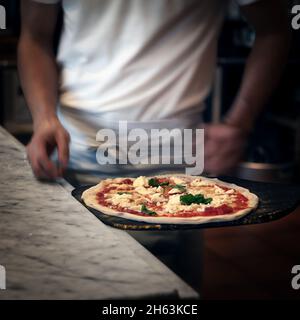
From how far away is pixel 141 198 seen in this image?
45.5 inches

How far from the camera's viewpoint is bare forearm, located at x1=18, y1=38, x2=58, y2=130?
4.29 feet

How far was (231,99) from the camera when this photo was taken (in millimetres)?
3396

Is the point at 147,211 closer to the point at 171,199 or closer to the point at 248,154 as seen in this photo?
the point at 171,199

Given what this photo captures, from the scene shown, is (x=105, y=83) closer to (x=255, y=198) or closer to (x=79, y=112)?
(x=79, y=112)

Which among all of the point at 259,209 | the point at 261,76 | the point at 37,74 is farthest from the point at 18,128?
the point at 259,209

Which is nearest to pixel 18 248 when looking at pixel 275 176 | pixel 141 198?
pixel 141 198

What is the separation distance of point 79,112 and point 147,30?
0.83ft

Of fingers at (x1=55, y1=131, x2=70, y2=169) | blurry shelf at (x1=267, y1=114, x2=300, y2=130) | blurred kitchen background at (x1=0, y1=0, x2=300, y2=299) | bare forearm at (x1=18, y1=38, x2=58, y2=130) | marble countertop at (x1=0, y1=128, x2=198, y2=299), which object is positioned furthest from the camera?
blurry shelf at (x1=267, y1=114, x2=300, y2=130)

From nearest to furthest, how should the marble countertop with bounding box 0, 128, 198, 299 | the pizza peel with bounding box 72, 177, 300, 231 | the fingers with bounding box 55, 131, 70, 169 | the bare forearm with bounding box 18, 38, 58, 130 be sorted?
A: the marble countertop with bounding box 0, 128, 198, 299 → the pizza peel with bounding box 72, 177, 300, 231 → the fingers with bounding box 55, 131, 70, 169 → the bare forearm with bounding box 18, 38, 58, 130

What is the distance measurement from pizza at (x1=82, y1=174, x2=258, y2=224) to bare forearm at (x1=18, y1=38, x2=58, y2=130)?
23 cm

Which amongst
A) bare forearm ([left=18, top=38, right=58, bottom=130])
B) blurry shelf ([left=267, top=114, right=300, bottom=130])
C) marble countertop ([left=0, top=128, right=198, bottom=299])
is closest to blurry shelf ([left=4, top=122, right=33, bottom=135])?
blurry shelf ([left=267, top=114, right=300, bottom=130])
